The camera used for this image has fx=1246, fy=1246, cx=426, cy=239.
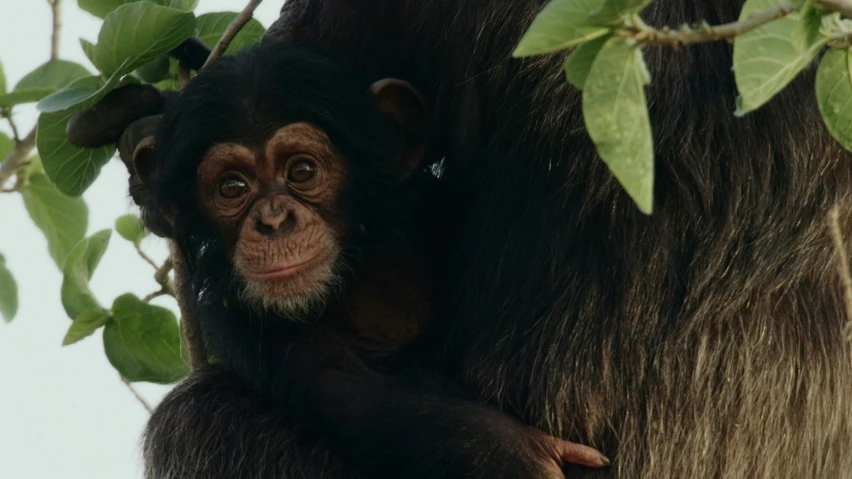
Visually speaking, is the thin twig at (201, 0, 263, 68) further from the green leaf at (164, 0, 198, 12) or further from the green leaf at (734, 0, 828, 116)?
the green leaf at (734, 0, 828, 116)

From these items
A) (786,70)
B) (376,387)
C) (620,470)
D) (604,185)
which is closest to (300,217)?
(376,387)

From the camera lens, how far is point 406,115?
587 centimetres

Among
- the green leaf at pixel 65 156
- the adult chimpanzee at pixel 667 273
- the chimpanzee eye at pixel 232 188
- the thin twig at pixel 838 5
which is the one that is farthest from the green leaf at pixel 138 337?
the thin twig at pixel 838 5

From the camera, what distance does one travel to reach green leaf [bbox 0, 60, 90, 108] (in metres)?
6.07

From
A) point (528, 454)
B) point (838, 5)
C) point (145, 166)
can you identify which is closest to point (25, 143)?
point (145, 166)

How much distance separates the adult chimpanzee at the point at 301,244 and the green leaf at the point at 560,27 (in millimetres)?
2443

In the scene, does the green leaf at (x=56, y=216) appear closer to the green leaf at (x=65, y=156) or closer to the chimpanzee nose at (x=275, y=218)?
the green leaf at (x=65, y=156)

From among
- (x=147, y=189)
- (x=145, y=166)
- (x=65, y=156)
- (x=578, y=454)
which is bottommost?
(x=578, y=454)

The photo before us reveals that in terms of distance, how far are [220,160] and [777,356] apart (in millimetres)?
2576

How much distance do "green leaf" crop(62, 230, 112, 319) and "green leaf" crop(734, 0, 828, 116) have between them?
13.8ft

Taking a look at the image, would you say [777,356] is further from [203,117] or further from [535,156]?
[203,117]

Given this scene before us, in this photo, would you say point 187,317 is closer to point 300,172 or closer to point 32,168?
point 300,172

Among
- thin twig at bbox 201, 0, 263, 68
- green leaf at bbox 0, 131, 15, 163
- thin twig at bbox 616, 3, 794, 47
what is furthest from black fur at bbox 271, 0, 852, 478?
green leaf at bbox 0, 131, 15, 163

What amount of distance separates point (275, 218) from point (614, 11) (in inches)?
114
